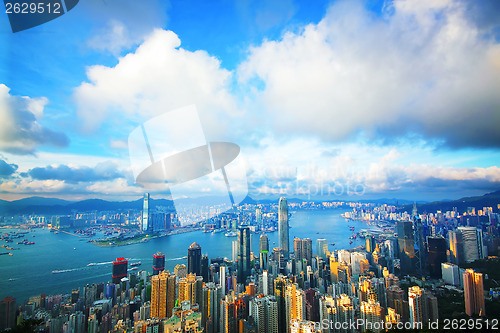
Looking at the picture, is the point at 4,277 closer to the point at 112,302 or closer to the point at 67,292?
the point at 67,292

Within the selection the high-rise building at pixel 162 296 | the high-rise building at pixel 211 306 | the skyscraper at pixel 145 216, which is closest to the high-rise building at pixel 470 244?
the high-rise building at pixel 211 306

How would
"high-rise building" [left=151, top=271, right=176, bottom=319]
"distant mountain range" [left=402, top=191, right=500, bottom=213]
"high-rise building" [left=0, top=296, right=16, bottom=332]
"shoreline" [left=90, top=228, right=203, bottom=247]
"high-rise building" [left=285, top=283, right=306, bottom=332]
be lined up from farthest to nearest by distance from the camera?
"shoreline" [left=90, top=228, right=203, bottom=247], "distant mountain range" [left=402, top=191, right=500, bottom=213], "high-rise building" [left=151, top=271, right=176, bottom=319], "high-rise building" [left=285, top=283, right=306, bottom=332], "high-rise building" [left=0, top=296, right=16, bottom=332]

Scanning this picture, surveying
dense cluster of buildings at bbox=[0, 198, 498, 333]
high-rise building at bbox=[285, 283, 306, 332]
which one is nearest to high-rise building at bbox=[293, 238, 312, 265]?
dense cluster of buildings at bbox=[0, 198, 498, 333]

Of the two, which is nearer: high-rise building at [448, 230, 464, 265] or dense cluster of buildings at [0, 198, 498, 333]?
dense cluster of buildings at [0, 198, 498, 333]

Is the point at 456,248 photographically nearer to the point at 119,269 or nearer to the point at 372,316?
the point at 372,316

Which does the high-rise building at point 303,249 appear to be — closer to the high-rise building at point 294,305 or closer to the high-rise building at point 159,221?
the high-rise building at point 294,305

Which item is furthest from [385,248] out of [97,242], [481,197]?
[97,242]

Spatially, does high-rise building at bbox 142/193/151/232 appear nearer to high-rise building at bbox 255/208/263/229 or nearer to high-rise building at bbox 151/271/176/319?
high-rise building at bbox 255/208/263/229
